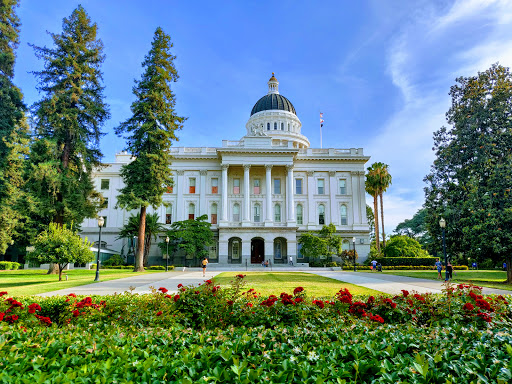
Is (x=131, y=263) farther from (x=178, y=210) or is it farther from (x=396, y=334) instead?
(x=396, y=334)

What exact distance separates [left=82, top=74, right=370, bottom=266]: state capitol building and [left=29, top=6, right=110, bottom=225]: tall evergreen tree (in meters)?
19.2

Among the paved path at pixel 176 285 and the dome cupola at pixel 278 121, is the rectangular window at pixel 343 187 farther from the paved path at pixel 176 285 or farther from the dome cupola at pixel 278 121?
the paved path at pixel 176 285

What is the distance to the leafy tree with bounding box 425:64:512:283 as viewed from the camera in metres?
20.5

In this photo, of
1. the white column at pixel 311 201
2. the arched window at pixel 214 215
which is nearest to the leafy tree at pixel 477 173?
the white column at pixel 311 201

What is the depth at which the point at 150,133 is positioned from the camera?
104 feet

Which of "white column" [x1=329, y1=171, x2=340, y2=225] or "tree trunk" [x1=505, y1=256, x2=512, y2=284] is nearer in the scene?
"tree trunk" [x1=505, y1=256, x2=512, y2=284]

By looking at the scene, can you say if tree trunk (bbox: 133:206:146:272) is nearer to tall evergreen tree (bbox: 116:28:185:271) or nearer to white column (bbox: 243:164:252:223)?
tall evergreen tree (bbox: 116:28:185:271)

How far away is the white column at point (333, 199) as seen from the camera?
50.9m

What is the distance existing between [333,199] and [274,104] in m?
26.0

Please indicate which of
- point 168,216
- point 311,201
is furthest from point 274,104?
point 168,216

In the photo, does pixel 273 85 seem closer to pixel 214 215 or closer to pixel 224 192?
pixel 224 192

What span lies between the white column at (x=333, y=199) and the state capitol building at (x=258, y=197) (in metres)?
0.15

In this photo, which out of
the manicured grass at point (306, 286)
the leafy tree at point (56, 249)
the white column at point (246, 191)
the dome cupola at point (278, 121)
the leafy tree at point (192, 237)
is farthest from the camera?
the dome cupola at point (278, 121)

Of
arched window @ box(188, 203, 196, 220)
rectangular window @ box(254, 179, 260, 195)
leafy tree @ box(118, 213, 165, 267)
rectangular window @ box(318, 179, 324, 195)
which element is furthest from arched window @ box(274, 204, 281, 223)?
leafy tree @ box(118, 213, 165, 267)
